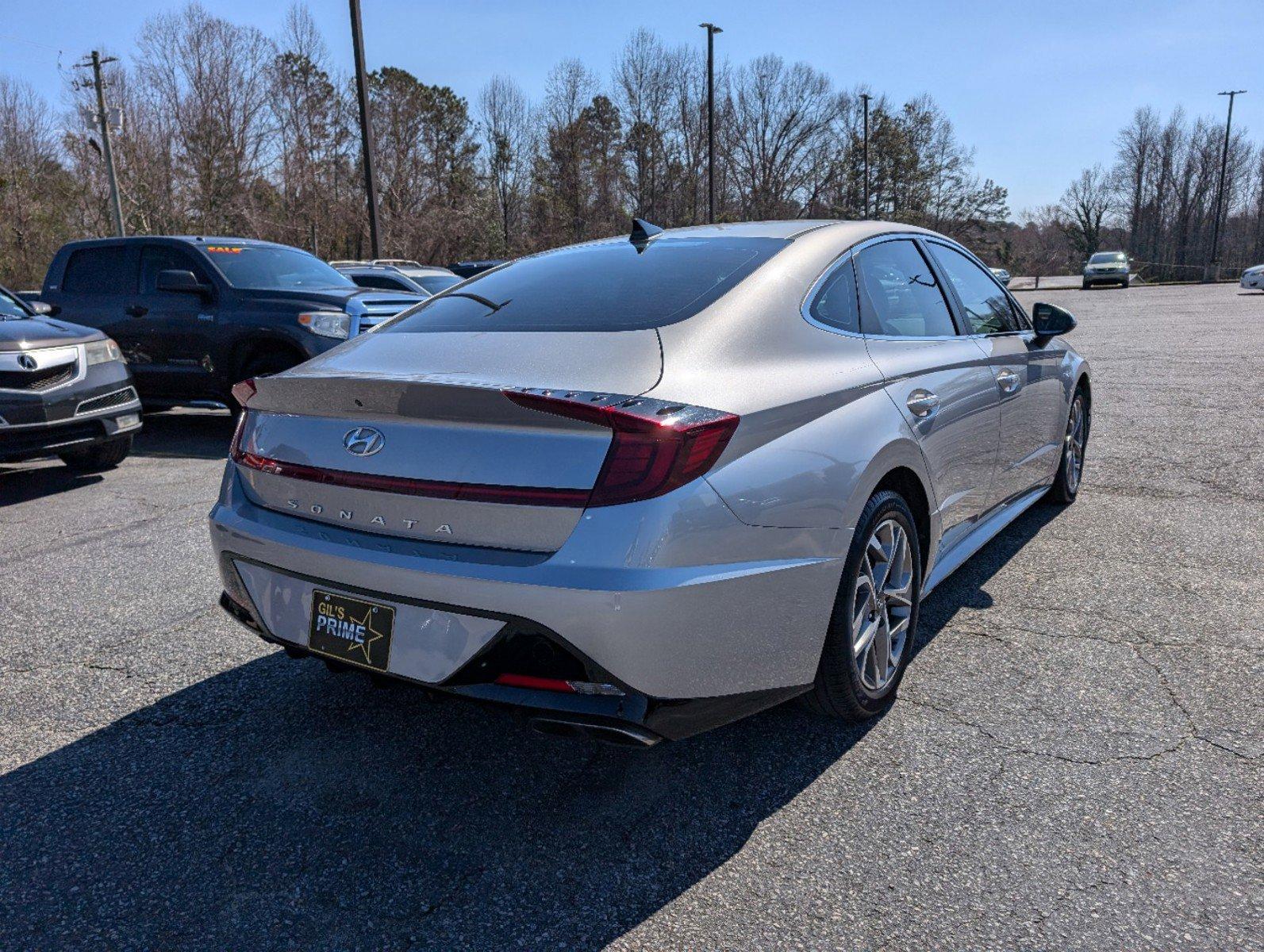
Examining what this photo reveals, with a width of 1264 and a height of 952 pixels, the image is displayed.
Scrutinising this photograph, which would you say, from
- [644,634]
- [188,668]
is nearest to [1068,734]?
[644,634]

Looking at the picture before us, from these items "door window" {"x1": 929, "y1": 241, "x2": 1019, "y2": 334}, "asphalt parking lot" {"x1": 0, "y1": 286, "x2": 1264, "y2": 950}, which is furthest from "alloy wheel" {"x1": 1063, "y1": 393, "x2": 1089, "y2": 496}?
"asphalt parking lot" {"x1": 0, "y1": 286, "x2": 1264, "y2": 950}

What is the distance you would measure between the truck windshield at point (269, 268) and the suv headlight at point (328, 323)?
67cm

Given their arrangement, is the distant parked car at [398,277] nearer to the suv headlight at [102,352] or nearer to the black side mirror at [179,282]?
the black side mirror at [179,282]

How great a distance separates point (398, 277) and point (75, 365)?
8803 mm

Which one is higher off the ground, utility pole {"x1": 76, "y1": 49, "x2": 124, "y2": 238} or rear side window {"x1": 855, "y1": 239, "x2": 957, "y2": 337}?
utility pole {"x1": 76, "y1": 49, "x2": 124, "y2": 238}

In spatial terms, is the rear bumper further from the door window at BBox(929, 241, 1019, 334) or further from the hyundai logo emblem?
the door window at BBox(929, 241, 1019, 334)

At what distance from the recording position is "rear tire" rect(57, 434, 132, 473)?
7062 millimetres

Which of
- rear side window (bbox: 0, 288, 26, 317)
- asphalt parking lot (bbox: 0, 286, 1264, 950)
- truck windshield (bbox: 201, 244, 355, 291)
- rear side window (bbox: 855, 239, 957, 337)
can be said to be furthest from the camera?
truck windshield (bbox: 201, 244, 355, 291)

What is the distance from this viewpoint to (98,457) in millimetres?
7121

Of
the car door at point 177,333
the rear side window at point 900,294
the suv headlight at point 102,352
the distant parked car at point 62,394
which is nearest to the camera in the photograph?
the rear side window at point 900,294

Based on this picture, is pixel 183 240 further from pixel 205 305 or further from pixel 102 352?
pixel 102 352

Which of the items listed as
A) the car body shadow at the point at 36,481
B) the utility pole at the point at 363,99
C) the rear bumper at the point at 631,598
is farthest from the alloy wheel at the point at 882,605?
the utility pole at the point at 363,99

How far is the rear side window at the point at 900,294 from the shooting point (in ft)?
10.4

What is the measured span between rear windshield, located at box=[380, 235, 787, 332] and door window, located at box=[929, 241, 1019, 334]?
3.95 ft
